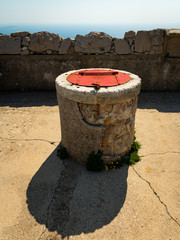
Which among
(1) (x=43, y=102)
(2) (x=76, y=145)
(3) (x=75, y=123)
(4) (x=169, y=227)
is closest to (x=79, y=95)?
(3) (x=75, y=123)

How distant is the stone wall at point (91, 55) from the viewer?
6074mm

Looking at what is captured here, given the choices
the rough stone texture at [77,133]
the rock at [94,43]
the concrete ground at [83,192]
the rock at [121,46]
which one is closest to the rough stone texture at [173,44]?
the rock at [121,46]

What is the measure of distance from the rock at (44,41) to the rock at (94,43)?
703mm

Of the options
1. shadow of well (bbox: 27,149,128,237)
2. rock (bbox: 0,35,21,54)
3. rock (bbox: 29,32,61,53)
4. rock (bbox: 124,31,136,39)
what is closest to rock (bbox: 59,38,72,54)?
rock (bbox: 29,32,61,53)

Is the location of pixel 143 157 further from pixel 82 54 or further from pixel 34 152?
pixel 82 54

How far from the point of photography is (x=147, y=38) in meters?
6.05

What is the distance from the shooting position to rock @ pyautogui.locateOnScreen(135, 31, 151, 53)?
6035 millimetres

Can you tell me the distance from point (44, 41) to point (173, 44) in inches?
169

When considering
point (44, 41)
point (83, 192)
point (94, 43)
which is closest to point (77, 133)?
point (83, 192)

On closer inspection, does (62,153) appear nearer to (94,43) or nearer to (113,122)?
(113,122)

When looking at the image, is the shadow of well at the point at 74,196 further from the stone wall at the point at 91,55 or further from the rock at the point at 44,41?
the rock at the point at 44,41

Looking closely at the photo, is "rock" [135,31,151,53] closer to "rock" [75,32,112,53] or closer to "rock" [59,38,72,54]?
"rock" [75,32,112,53]

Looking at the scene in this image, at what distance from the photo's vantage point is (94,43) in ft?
19.9

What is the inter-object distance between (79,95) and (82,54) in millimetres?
3782
